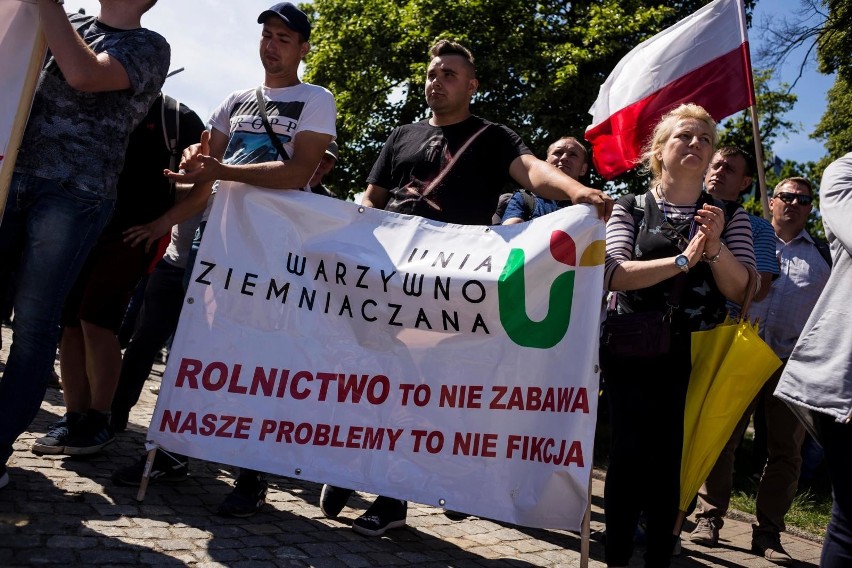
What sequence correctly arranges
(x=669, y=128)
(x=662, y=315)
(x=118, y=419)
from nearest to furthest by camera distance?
1. (x=662, y=315)
2. (x=669, y=128)
3. (x=118, y=419)

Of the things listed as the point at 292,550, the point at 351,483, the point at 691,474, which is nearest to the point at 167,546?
the point at 292,550

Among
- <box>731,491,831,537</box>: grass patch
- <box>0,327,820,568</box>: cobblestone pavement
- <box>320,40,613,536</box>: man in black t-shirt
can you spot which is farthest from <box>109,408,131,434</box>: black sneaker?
<box>731,491,831,537</box>: grass patch

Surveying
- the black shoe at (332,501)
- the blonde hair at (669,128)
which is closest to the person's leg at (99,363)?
the black shoe at (332,501)

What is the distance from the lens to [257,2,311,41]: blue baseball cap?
168 inches

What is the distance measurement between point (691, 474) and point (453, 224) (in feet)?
5.35

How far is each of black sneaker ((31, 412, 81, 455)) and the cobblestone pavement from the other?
0.05 metres

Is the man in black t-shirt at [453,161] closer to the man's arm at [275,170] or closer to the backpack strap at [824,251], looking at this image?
the man's arm at [275,170]

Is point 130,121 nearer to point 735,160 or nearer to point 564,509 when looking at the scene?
point 564,509

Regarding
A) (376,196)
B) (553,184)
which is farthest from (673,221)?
(376,196)

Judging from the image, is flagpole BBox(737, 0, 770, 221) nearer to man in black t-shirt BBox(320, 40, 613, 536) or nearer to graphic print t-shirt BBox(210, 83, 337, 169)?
man in black t-shirt BBox(320, 40, 613, 536)

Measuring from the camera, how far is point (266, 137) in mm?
4203

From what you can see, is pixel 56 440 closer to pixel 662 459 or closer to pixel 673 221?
pixel 662 459

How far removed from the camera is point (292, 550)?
3564 millimetres

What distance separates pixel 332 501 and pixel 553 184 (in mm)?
1952
